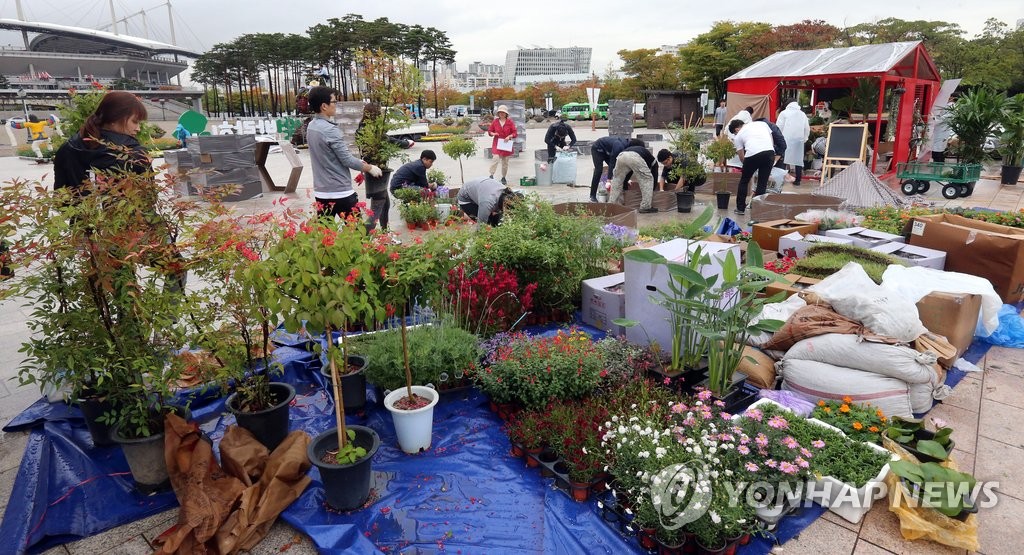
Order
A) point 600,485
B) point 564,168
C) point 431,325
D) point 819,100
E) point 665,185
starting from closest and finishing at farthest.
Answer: point 600,485
point 431,325
point 665,185
point 564,168
point 819,100

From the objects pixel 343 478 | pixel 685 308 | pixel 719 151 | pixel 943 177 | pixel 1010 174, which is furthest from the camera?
pixel 1010 174

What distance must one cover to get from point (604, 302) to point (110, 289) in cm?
297

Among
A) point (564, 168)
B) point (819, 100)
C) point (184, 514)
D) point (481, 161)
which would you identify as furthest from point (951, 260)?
point (819, 100)

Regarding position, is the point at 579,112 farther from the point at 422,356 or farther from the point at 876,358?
the point at 422,356

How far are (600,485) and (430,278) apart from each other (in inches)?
49.6

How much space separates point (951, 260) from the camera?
4.67 meters

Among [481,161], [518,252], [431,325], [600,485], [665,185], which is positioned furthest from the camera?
[481,161]

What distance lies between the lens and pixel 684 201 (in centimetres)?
881

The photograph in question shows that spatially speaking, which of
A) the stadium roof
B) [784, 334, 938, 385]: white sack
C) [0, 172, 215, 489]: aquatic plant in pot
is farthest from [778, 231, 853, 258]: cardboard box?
the stadium roof

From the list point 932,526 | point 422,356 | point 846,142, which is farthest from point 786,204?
point 422,356

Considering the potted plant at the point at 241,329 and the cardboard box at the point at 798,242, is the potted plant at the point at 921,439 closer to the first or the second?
the cardboard box at the point at 798,242

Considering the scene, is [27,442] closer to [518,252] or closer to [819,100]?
[518,252]

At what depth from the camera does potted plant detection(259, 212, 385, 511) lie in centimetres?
208

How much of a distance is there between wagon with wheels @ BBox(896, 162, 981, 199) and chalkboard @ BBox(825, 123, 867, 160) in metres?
0.89
